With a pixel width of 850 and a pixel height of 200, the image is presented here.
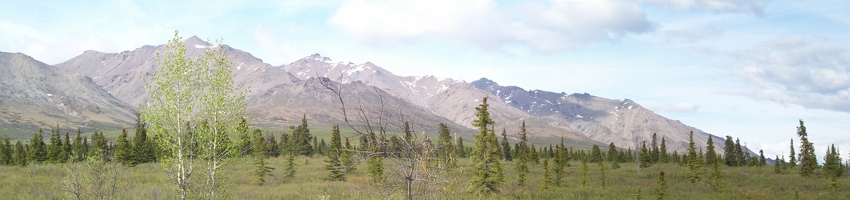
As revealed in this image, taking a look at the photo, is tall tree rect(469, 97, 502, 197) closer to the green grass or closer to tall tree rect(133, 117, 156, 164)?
the green grass

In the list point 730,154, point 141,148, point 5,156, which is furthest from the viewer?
point 730,154

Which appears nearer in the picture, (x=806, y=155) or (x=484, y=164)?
(x=484, y=164)

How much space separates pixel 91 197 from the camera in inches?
843

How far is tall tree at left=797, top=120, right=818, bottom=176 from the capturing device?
6140 cm

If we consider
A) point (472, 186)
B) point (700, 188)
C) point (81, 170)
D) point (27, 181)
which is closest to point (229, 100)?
point (81, 170)

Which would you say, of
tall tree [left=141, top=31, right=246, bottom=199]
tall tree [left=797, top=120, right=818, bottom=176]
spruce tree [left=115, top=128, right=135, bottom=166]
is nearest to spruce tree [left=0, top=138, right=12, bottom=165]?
spruce tree [left=115, top=128, right=135, bottom=166]

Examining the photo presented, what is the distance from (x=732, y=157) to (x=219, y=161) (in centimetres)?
9585

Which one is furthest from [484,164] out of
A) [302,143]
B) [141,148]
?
[302,143]

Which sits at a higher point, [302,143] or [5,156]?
[302,143]

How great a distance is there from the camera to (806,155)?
6256cm

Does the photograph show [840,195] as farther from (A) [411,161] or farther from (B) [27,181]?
(B) [27,181]

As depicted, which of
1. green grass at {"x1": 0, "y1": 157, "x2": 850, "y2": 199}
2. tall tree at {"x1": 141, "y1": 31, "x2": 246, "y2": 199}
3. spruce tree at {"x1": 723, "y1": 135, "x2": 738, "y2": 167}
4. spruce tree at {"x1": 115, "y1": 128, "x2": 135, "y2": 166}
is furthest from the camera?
spruce tree at {"x1": 723, "y1": 135, "x2": 738, "y2": 167}

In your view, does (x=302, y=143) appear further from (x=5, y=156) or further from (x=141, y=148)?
(x=5, y=156)

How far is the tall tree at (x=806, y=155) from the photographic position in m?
61.4
